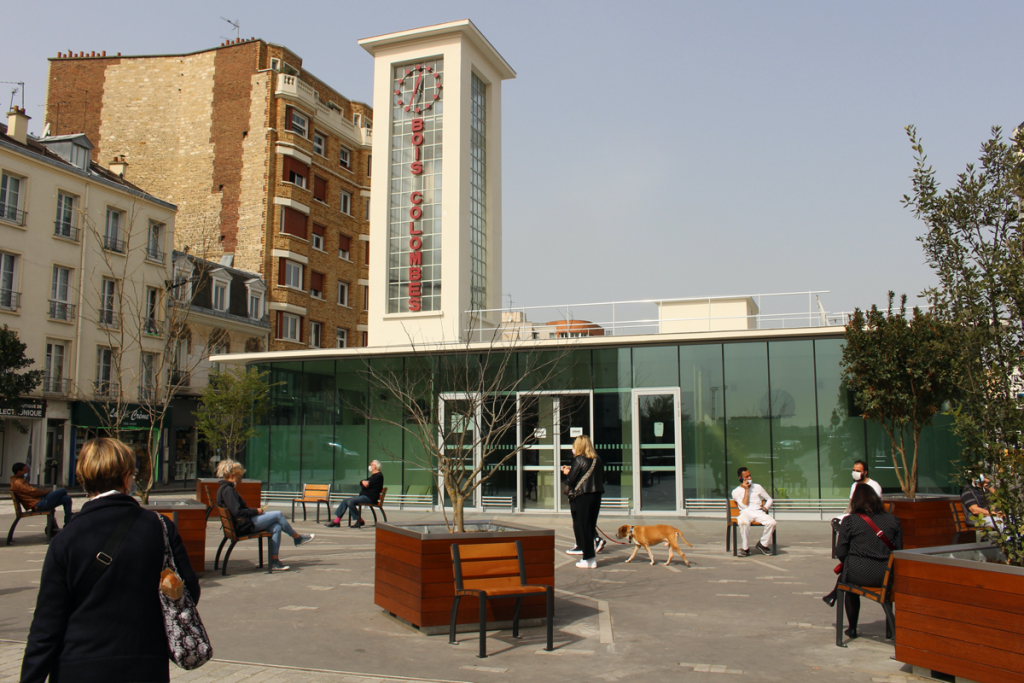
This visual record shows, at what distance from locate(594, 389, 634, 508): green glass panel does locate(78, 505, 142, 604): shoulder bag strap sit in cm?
1646

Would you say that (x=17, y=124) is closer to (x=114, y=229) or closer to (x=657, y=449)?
(x=114, y=229)

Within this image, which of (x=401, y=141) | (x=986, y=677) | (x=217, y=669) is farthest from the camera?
(x=401, y=141)

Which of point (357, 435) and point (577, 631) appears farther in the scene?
point (357, 435)

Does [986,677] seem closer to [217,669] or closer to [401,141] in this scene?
[217,669]

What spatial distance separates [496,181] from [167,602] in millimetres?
23191

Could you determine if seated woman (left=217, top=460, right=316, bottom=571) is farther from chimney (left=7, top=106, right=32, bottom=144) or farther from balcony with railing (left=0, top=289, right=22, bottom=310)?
chimney (left=7, top=106, right=32, bottom=144)

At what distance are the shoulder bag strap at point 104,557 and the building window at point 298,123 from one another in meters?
40.3

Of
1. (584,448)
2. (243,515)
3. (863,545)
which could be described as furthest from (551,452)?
(863,545)

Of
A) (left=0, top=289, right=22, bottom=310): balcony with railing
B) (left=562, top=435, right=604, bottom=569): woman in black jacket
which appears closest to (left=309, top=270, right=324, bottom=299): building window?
(left=0, top=289, right=22, bottom=310): balcony with railing

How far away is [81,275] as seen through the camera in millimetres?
31875

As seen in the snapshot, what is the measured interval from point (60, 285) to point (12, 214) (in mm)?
3116

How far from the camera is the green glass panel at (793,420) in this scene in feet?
59.1

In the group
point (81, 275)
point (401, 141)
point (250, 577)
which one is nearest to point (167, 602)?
point (250, 577)

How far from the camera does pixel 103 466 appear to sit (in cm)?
312
